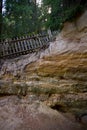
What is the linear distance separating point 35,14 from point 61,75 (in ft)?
42.3

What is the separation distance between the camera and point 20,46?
28.1 feet

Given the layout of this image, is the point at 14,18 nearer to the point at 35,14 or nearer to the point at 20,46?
the point at 20,46

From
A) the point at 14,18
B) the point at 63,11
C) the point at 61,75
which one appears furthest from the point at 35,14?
the point at 61,75

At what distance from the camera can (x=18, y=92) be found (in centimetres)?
661

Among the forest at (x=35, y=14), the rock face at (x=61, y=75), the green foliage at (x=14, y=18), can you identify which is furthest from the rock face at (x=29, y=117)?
the green foliage at (x=14, y=18)

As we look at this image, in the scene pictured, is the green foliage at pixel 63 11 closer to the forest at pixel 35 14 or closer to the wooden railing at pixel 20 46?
the forest at pixel 35 14

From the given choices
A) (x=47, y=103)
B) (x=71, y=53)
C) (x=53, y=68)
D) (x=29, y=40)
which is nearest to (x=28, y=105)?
(x=47, y=103)

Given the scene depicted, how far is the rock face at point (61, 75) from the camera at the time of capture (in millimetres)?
5605

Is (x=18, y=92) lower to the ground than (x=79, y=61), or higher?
lower

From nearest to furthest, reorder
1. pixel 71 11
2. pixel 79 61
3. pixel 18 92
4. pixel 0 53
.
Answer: pixel 79 61
pixel 71 11
pixel 18 92
pixel 0 53

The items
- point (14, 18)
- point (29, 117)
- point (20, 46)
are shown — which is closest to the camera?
point (29, 117)

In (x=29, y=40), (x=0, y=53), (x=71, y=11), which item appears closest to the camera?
(x=71, y=11)

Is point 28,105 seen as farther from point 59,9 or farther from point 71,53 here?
point 59,9

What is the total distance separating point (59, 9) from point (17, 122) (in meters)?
4.23
